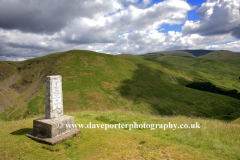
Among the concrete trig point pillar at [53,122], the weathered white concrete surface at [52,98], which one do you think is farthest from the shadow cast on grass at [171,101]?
the weathered white concrete surface at [52,98]

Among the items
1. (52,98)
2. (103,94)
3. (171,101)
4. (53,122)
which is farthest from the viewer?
(171,101)

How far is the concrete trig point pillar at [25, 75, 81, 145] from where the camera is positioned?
9570 mm

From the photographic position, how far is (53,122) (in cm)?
990

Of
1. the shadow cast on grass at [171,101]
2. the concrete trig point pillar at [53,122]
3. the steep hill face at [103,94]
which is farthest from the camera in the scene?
the shadow cast on grass at [171,101]

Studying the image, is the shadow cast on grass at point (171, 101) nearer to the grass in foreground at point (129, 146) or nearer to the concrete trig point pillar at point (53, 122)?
the grass in foreground at point (129, 146)

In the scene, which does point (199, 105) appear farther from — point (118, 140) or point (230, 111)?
point (118, 140)

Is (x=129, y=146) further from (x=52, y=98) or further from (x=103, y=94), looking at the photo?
(x=103, y=94)

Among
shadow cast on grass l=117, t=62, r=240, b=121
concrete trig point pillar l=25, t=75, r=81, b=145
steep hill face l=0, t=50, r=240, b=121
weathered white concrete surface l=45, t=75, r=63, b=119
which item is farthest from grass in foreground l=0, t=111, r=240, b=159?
shadow cast on grass l=117, t=62, r=240, b=121

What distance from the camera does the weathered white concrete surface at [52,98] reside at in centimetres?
1059

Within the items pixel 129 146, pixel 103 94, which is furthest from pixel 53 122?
pixel 103 94

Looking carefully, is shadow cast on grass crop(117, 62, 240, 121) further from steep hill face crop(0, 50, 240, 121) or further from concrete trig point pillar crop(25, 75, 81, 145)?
concrete trig point pillar crop(25, 75, 81, 145)

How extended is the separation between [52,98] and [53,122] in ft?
6.44

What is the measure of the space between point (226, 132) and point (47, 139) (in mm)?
14042

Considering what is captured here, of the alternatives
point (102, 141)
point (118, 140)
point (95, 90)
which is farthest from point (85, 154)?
point (95, 90)
